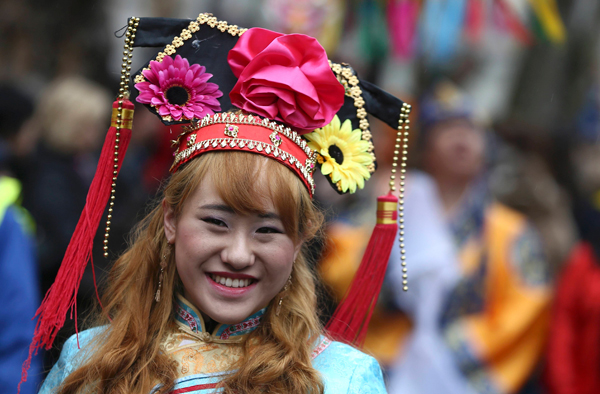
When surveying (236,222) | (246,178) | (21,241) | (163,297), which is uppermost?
(246,178)

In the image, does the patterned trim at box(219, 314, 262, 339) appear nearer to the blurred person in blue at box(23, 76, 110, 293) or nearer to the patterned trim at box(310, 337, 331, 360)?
the patterned trim at box(310, 337, 331, 360)

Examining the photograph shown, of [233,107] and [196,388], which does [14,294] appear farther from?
[233,107]

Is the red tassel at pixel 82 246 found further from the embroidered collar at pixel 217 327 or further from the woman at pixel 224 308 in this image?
the embroidered collar at pixel 217 327

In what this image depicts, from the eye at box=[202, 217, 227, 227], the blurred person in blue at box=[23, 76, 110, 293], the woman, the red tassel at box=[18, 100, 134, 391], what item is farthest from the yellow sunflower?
the blurred person in blue at box=[23, 76, 110, 293]

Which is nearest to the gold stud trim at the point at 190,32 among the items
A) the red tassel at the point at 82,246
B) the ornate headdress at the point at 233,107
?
the ornate headdress at the point at 233,107

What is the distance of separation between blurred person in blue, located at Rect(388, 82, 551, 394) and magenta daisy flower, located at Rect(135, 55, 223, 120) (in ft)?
7.48

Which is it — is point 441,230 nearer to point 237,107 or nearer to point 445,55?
point 445,55

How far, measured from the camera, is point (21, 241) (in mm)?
3025

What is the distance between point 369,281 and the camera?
225cm

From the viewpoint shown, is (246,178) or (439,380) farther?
Result: (439,380)

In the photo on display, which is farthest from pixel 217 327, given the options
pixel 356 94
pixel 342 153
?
pixel 356 94

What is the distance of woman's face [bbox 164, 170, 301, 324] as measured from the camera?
1.89 metres

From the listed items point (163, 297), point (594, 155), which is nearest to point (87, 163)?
point (163, 297)

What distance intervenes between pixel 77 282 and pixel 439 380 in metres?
2.46
